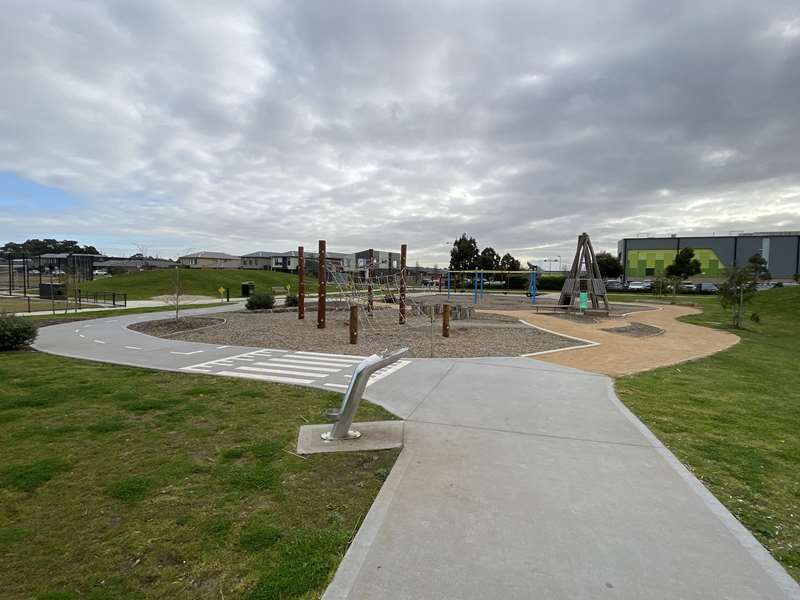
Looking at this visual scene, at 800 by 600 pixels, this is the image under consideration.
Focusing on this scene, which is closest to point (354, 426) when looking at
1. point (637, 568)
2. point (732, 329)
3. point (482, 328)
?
point (637, 568)

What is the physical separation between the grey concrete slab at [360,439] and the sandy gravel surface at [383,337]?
5242 mm

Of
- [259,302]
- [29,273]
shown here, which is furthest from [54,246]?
[259,302]

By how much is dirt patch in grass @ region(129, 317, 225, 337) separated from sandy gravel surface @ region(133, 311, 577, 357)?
0.76 feet

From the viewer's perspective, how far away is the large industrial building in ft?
258

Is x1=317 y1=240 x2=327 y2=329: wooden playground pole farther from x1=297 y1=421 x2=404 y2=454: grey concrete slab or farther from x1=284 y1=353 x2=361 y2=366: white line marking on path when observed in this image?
x1=297 y1=421 x2=404 y2=454: grey concrete slab

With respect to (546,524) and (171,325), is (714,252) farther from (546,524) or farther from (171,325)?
(546,524)

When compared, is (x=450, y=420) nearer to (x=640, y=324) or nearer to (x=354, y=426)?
→ (x=354, y=426)

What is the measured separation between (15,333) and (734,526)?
46.2 ft

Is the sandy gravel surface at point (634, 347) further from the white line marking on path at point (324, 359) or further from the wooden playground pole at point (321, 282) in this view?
the wooden playground pole at point (321, 282)

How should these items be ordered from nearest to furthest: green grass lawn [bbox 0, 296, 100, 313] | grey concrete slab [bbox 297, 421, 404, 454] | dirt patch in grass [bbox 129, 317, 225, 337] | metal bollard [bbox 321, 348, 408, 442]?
grey concrete slab [bbox 297, 421, 404, 454] < metal bollard [bbox 321, 348, 408, 442] < dirt patch in grass [bbox 129, 317, 225, 337] < green grass lawn [bbox 0, 296, 100, 313]

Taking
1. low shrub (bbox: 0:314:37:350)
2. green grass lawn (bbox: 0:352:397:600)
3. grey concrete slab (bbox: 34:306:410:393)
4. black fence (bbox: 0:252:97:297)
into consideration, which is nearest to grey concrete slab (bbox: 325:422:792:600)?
green grass lawn (bbox: 0:352:397:600)

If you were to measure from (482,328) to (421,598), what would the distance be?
47.2 feet

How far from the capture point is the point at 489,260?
272 feet

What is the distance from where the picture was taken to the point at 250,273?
205 ft
